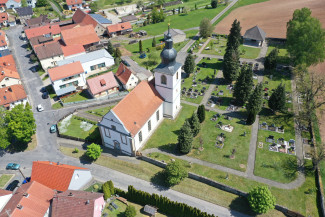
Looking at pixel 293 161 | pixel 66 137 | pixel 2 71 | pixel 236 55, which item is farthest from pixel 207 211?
pixel 2 71

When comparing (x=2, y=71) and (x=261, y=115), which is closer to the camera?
(x=261, y=115)

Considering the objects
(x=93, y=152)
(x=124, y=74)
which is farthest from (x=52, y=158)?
(x=124, y=74)

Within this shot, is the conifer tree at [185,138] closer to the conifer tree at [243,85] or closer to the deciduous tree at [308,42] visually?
the conifer tree at [243,85]

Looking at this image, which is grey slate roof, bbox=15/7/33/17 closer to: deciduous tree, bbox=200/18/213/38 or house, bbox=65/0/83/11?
house, bbox=65/0/83/11

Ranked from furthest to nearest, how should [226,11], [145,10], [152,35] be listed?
[145,10]
[226,11]
[152,35]

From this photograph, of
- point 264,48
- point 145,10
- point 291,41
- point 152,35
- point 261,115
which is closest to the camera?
point 261,115

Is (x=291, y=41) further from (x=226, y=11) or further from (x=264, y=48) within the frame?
(x=226, y=11)
